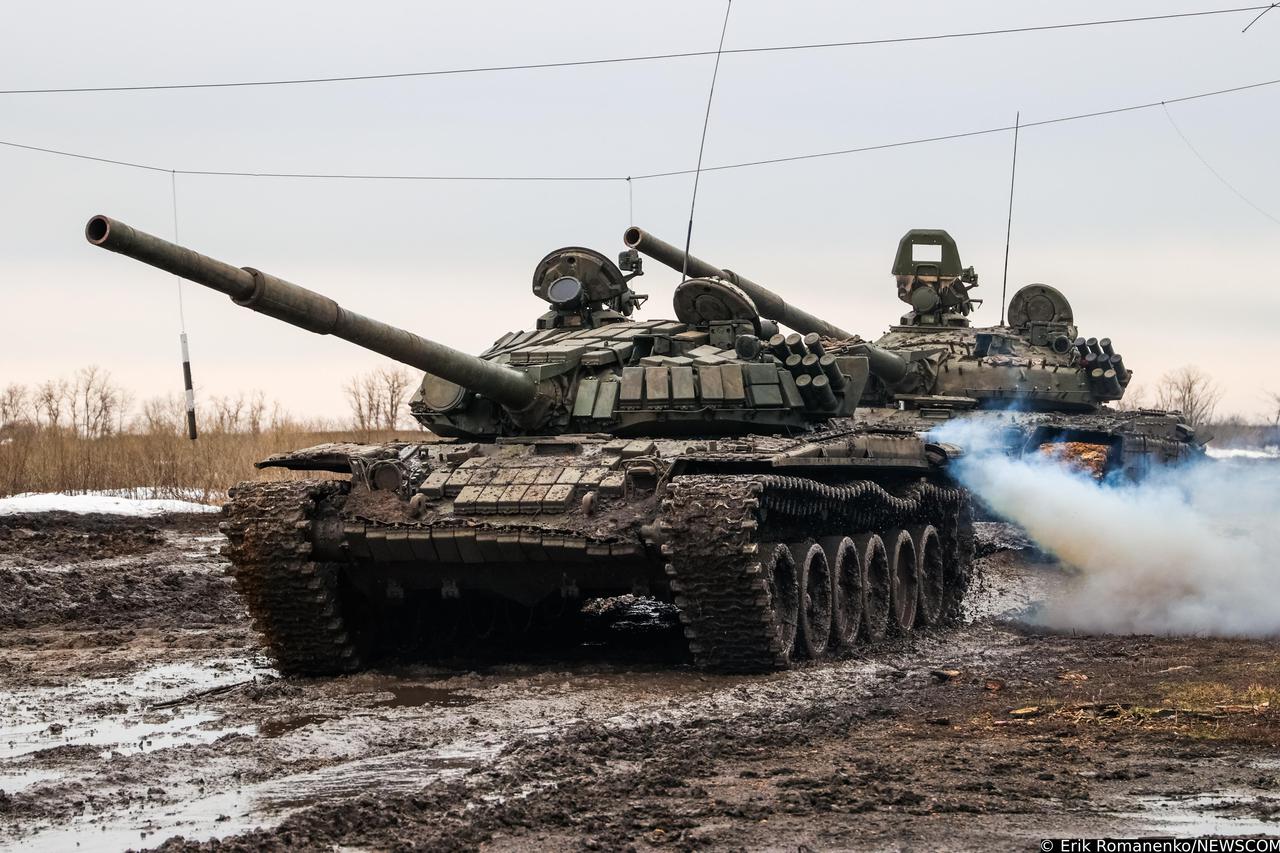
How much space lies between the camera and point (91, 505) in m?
28.8

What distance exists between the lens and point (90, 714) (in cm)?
1272

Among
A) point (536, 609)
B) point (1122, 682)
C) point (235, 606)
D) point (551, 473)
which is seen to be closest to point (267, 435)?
point (235, 606)

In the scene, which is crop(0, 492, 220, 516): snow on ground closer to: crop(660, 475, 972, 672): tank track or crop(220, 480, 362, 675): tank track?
crop(220, 480, 362, 675): tank track

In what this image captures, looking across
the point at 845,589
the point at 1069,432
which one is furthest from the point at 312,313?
the point at 1069,432

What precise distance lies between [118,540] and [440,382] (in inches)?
430

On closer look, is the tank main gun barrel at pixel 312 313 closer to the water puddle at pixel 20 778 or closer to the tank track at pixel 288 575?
the tank track at pixel 288 575

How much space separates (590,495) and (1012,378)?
12.1 metres

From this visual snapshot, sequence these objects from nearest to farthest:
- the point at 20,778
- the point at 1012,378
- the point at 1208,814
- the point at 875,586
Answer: the point at 1208,814 → the point at 20,778 → the point at 875,586 → the point at 1012,378

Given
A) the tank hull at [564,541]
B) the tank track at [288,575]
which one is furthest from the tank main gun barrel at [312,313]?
the tank track at [288,575]

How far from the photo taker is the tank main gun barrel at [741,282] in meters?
19.6

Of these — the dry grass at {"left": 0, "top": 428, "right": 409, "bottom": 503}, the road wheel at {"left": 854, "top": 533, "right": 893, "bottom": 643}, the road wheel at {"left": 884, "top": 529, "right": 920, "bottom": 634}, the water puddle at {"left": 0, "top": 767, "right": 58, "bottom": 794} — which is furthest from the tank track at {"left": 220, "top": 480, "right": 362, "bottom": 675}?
the dry grass at {"left": 0, "top": 428, "right": 409, "bottom": 503}

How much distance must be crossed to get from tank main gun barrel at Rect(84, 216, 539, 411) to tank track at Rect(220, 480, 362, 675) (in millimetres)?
1253

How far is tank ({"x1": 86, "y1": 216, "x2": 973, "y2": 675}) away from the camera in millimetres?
13547

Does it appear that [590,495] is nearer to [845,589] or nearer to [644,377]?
[644,377]
